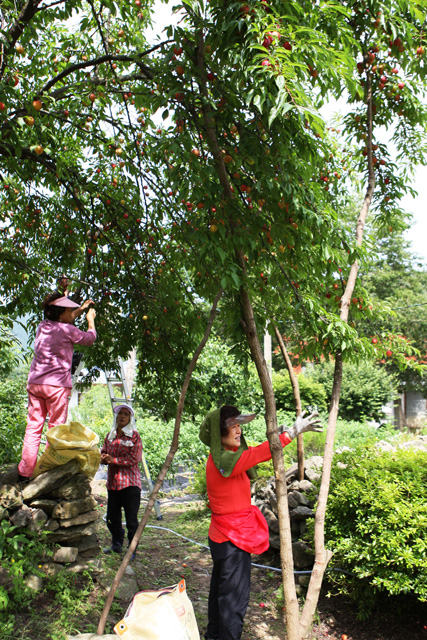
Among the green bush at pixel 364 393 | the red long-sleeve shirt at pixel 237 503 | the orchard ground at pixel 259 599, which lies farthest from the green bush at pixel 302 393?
the red long-sleeve shirt at pixel 237 503

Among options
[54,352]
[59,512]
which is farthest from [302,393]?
[54,352]

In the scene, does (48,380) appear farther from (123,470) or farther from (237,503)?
(237,503)

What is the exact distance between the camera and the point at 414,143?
4.33 meters

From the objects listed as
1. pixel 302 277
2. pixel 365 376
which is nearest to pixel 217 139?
pixel 302 277

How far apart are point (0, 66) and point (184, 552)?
16.6 ft

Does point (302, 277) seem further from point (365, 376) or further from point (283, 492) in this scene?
point (365, 376)

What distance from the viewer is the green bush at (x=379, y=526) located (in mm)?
3430

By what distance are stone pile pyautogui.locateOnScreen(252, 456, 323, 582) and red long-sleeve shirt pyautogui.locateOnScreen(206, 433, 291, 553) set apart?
55.4 inches

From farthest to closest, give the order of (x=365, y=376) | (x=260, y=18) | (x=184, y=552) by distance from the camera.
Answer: (x=365, y=376)
(x=184, y=552)
(x=260, y=18)

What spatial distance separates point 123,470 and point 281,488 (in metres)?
2.09

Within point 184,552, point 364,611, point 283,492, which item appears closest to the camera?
point 283,492

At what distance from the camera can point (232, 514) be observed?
125 inches

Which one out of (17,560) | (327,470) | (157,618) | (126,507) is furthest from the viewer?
(126,507)

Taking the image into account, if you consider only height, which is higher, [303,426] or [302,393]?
[302,393]
